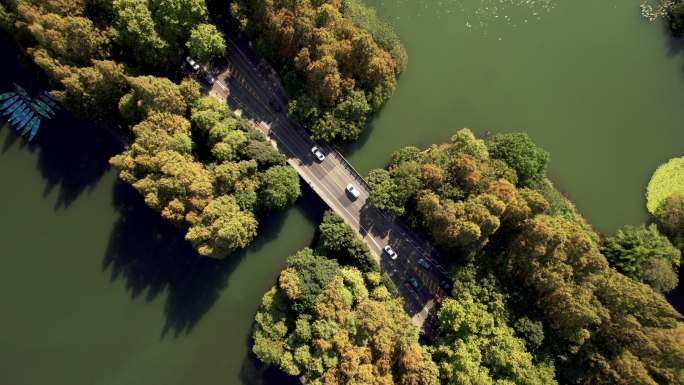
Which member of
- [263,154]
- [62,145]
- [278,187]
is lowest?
[62,145]

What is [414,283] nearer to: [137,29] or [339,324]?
[339,324]

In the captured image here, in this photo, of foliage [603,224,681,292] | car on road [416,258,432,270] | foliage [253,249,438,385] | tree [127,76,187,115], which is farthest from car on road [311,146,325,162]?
foliage [603,224,681,292]

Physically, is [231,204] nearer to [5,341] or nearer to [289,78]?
[289,78]

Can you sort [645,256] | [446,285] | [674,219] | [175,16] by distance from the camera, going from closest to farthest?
[175,16] → [645,256] → [446,285] → [674,219]

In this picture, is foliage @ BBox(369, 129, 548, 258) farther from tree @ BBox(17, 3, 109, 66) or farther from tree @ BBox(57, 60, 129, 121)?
tree @ BBox(17, 3, 109, 66)

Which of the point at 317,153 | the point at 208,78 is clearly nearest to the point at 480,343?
the point at 317,153

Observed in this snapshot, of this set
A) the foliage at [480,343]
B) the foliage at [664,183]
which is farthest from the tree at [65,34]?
Result: the foliage at [664,183]
